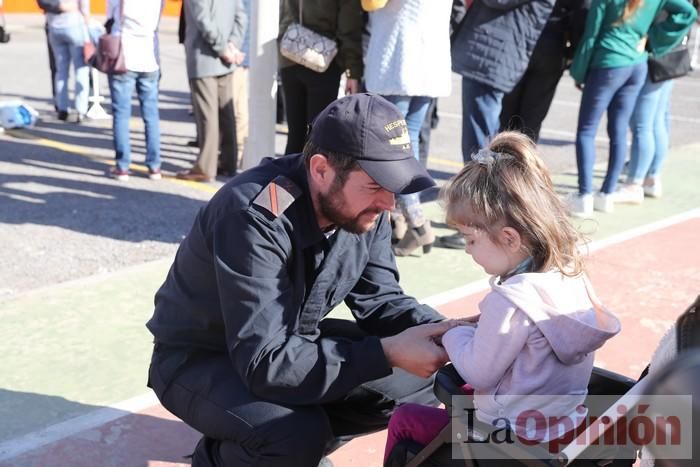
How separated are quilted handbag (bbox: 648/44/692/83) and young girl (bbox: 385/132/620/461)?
4179 mm

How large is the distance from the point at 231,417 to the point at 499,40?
11.5 feet

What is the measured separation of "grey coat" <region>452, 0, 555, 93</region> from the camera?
538 centimetres

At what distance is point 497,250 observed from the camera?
238 centimetres

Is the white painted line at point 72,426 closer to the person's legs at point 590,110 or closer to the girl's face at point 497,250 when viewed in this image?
the girl's face at point 497,250

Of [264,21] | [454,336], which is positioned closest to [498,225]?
[454,336]

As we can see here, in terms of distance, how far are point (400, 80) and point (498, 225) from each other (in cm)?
282

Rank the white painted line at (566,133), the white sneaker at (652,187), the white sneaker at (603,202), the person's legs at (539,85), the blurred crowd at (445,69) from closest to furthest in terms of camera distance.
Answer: the blurred crowd at (445,69)
the person's legs at (539,85)
the white sneaker at (603,202)
the white sneaker at (652,187)
the white painted line at (566,133)

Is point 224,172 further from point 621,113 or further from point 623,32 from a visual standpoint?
point 623,32

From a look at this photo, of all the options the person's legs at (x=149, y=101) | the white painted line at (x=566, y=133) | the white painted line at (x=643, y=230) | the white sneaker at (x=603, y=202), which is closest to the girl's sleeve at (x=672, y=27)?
the white sneaker at (x=603, y=202)

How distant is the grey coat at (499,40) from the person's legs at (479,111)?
74 millimetres

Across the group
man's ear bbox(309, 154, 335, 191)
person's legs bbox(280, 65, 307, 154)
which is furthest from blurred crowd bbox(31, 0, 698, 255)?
man's ear bbox(309, 154, 335, 191)

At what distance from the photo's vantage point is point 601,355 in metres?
4.07

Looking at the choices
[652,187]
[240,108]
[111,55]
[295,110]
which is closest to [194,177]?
[240,108]

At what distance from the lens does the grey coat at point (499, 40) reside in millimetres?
5383
